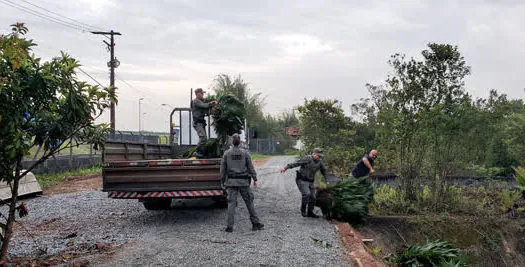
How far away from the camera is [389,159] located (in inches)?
522

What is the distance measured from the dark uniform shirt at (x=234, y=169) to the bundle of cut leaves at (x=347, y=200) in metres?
2.15

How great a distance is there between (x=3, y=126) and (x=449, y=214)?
8.67 meters

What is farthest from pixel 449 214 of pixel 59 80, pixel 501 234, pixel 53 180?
pixel 53 180

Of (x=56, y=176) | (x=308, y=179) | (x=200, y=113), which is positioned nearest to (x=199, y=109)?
(x=200, y=113)

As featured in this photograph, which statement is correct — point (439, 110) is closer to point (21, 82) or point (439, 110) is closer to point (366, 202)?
point (366, 202)

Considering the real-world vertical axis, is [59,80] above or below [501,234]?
above

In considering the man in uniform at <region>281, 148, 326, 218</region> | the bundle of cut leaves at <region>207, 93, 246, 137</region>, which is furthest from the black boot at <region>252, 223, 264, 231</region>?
the bundle of cut leaves at <region>207, 93, 246, 137</region>

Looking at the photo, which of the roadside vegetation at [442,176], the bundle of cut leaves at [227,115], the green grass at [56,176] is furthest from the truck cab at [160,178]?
the green grass at [56,176]

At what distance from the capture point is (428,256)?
7738mm

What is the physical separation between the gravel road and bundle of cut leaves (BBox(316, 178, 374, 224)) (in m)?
0.39

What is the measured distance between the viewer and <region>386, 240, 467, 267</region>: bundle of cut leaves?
760 cm

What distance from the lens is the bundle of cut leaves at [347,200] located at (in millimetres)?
9562

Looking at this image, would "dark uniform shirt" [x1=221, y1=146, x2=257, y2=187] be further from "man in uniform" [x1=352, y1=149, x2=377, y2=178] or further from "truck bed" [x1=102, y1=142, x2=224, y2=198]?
"man in uniform" [x1=352, y1=149, x2=377, y2=178]

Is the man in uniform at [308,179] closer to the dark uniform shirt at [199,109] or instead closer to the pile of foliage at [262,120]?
the dark uniform shirt at [199,109]
